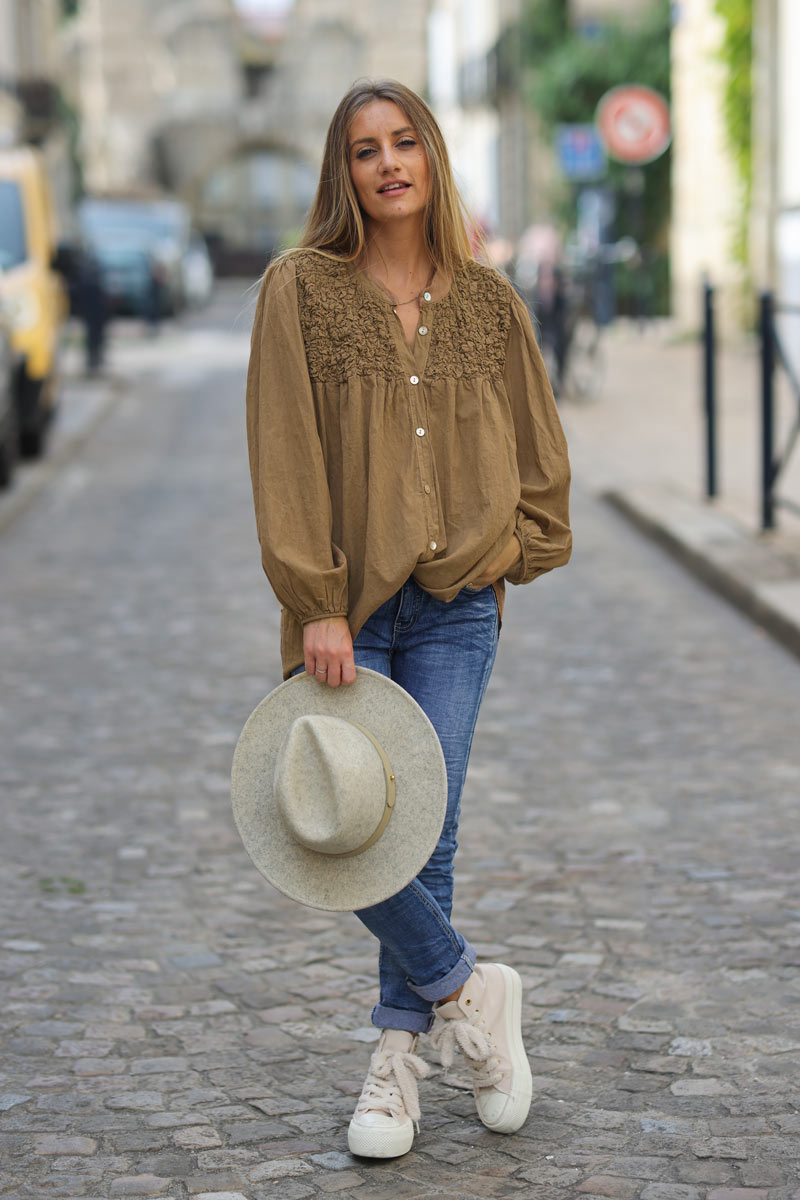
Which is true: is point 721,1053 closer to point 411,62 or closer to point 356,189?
point 356,189

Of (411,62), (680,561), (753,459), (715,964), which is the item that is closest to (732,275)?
(753,459)

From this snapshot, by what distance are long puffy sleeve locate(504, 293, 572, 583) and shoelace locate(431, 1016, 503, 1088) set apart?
31.6 inches

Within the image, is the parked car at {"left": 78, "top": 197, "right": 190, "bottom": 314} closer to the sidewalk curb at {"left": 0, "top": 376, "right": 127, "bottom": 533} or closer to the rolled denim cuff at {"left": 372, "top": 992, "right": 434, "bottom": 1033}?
the sidewalk curb at {"left": 0, "top": 376, "right": 127, "bottom": 533}

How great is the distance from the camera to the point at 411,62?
6962 centimetres

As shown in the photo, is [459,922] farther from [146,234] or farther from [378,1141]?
[146,234]

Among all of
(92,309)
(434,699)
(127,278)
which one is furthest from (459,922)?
(127,278)

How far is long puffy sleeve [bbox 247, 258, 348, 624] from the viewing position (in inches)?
117

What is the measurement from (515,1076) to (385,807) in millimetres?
624

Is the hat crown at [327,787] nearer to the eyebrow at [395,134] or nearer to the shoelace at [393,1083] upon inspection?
the shoelace at [393,1083]

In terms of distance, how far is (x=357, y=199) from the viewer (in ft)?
10.1

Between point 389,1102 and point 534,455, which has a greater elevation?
point 534,455

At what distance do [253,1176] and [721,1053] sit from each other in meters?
1.01

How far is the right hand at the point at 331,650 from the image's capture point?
116 inches

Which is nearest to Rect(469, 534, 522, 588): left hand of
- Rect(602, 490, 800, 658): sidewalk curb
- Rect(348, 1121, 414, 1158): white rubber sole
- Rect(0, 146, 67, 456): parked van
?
Rect(348, 1121, 414, 1158): white rubber sole
